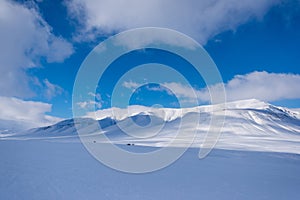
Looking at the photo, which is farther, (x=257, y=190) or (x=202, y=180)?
(x=202, y=180)

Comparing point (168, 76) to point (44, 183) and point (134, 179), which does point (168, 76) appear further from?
point (44, 183)

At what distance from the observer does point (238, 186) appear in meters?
8.82

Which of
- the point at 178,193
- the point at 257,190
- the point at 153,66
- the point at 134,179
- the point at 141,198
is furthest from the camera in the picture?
the point at 153,66

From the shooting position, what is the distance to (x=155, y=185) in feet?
28.1

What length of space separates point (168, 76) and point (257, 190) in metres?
14.6

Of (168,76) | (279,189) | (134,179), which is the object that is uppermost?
(168,76)

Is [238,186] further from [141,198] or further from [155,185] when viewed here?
[141,198]

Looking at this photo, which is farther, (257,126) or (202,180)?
(257,126)

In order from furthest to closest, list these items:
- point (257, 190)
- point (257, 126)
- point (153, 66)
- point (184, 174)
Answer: point (257, 126) → point (153, 66) → point (184, 174) → point (257, 190)

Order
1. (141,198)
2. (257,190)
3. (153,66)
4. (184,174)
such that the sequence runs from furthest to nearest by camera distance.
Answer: (153,66), (184,174), (257,190), (141,198)

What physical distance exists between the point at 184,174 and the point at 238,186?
273 cm

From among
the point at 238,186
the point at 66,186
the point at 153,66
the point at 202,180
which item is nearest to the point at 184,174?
the point at 202,180

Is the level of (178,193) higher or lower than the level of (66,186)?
lower

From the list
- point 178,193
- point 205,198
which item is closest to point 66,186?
point 178,193
